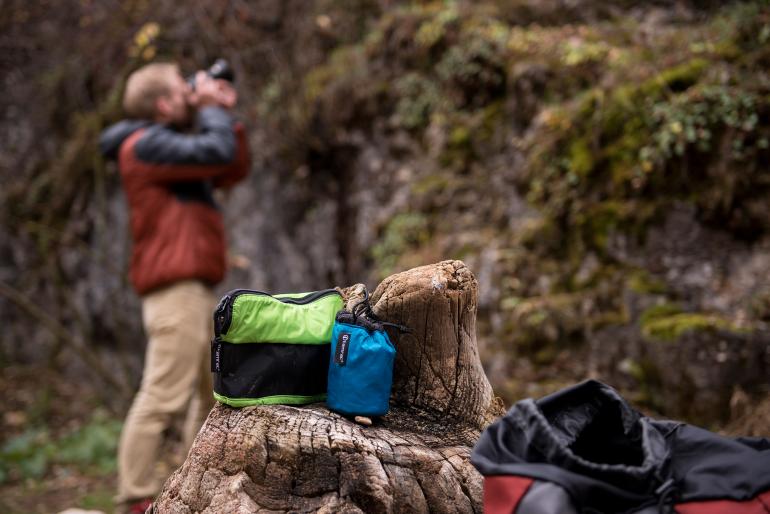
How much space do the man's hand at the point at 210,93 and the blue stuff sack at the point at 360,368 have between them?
270cm

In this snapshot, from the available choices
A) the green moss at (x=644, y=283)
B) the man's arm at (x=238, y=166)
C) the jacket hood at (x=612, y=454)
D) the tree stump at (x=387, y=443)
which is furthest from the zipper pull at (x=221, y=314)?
the green moss at (x=644, y=283)

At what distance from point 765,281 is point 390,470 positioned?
3.08m

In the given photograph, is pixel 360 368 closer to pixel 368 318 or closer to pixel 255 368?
pixel 368 318

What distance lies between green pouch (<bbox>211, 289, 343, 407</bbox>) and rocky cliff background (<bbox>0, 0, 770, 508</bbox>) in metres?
2.60

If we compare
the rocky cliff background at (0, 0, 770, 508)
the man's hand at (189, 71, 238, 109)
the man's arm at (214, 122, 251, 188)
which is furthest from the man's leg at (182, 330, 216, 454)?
the rocky cliff background at (0, 0, 770, 508)

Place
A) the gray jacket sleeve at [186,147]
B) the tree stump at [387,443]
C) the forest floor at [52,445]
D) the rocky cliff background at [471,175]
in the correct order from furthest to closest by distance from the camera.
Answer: the forest floor at [52,445] < the rocky cliff background at [471,175] < the gray jacket sleeve at [186,147] < the tree stump at [387,443]

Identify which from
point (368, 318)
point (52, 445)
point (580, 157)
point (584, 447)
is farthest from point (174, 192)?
point (52, 445)

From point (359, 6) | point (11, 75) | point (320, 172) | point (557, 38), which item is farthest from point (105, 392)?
point (557, 38)

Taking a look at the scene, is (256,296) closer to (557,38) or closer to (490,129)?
(490,129)

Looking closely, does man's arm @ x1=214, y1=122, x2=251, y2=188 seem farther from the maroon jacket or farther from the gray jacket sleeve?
the gray jacket sleeve

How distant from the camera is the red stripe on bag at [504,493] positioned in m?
1.59

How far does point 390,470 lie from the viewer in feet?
6.64

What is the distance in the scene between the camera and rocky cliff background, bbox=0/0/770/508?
4168 mm

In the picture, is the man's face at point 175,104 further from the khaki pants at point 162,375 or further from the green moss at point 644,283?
the green moss at point 644,283
